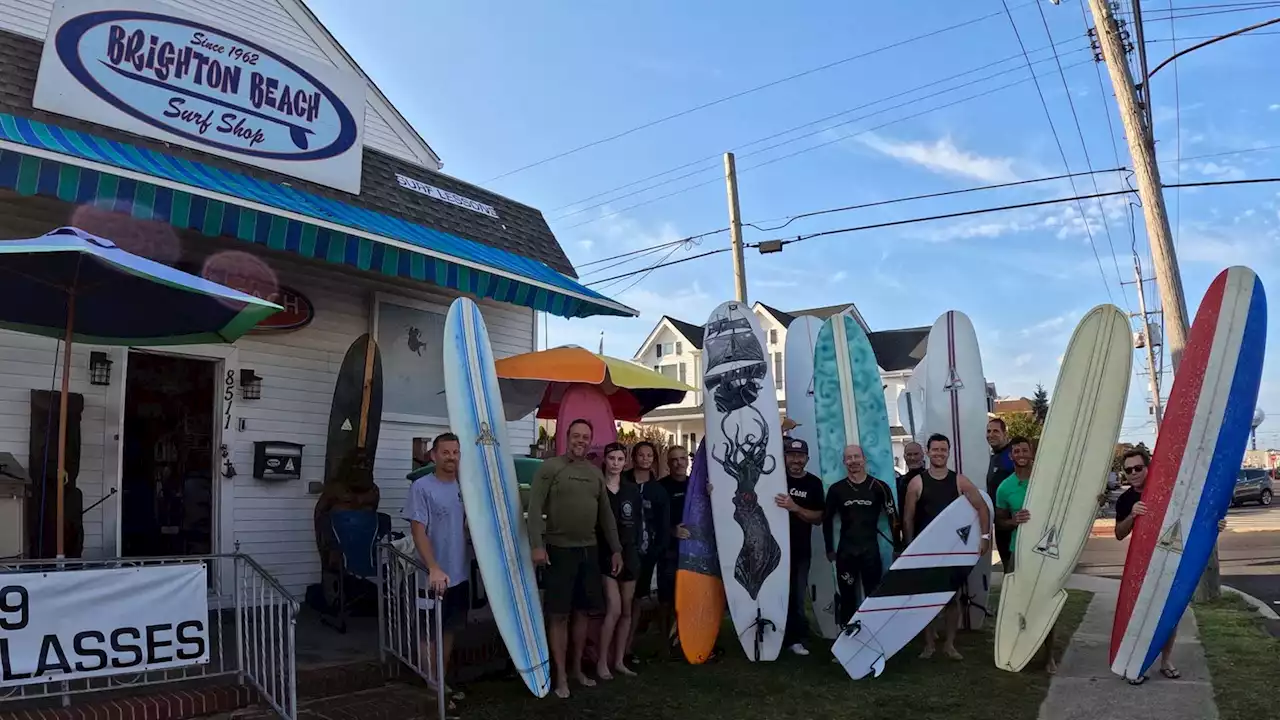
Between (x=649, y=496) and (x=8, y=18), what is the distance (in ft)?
20.1

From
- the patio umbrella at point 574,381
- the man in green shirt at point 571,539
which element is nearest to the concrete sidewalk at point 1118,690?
the man in green shirt at point 571,539

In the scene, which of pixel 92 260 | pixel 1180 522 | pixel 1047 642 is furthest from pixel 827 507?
pixel 92 260

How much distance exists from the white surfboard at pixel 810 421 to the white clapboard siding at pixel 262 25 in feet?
13.4

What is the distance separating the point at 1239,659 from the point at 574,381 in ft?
15.6

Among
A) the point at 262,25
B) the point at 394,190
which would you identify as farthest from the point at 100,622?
the point at 262,25

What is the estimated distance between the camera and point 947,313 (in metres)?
7.73

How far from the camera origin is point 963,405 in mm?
7230

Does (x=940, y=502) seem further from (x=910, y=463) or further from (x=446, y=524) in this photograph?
(x=446, y=524)

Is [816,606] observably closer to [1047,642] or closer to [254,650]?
[1047,642]

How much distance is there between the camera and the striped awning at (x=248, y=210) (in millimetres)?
4941

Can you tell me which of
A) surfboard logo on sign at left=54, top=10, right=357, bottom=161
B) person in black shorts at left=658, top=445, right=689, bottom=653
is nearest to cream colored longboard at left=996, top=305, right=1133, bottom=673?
person in black shorts at left=658, top=445, right=689, bottom=653

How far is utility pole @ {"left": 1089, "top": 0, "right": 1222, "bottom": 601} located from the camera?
8.92 metres

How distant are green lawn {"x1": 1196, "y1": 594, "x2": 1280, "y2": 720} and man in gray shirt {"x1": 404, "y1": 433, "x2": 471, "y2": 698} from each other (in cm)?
389

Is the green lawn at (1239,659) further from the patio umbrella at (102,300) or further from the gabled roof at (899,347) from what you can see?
the gabled roof at (899,347)
